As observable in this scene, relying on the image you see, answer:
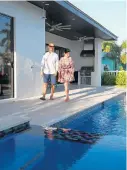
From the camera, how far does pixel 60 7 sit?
8.38m

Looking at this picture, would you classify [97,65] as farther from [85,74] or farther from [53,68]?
[53,68]

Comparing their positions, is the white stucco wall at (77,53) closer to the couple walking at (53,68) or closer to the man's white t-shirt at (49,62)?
the couple walking at (53,68)

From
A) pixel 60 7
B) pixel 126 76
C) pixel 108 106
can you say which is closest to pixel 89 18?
pixel 60 7

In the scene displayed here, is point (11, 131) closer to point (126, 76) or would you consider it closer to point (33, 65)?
point (33, 65)

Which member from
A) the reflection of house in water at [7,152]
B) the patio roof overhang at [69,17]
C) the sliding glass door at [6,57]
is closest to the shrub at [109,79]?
the patio roof overhang at [69,17]

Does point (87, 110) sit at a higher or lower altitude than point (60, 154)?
higher

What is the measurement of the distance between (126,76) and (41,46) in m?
7.64

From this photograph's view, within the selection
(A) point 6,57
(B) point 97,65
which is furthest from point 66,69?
(B) point 97,65

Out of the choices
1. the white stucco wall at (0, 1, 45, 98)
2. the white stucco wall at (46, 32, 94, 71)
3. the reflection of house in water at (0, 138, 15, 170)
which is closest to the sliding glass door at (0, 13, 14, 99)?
the white stucco wall at (0, 1, 45, 98)

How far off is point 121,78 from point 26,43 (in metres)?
8.76

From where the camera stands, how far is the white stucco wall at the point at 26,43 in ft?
24.2

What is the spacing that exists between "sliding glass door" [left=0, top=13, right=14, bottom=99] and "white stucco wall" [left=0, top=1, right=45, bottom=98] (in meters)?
0.14

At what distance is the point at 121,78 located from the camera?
15414mm

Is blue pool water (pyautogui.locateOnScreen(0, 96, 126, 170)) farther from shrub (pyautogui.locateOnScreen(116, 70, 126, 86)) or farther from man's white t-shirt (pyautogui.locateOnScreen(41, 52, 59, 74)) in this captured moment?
shrub (pyautogui.locateOnScreen(116, 70, 126, 86))
